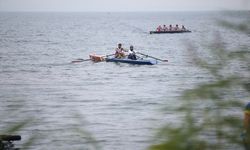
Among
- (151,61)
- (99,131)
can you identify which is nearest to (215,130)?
(99,131)

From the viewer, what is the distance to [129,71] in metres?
31.2

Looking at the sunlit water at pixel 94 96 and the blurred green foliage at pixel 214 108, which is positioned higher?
the blurred green foliage at pixel 214 108

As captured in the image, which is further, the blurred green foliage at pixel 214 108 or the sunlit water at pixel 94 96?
the sunlit water at pixel 94 96

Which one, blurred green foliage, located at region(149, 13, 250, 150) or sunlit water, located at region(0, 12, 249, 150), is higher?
blurred green foliage, located at region(149, 13, 250, 150)

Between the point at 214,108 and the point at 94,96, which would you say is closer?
the point at 214,108

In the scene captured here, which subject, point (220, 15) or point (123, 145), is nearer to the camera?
point (220, 15)

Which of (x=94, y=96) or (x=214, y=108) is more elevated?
(x=214, y=108)

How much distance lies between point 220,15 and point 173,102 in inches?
14.5

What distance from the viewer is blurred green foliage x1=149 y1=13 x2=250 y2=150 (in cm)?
137

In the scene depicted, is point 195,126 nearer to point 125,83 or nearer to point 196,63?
point 196,63

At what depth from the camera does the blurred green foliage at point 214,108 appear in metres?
1.37

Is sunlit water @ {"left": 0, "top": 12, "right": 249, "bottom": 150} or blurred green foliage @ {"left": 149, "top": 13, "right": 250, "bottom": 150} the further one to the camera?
sunlit water @ {"left": 0, "top": 12, "right": 249, "bottom": 150}

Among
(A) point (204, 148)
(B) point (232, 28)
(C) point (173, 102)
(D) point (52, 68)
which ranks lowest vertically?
(D) point (52, 68)

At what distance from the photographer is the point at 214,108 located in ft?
4.77
